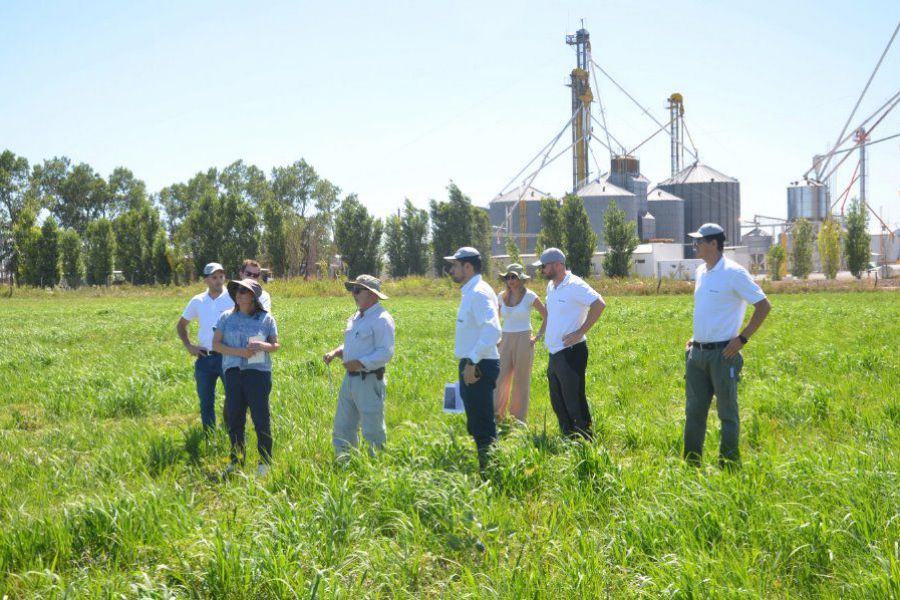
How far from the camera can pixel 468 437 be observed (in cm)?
737

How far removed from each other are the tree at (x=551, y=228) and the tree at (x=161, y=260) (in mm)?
34441

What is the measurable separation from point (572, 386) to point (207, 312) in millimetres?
3904

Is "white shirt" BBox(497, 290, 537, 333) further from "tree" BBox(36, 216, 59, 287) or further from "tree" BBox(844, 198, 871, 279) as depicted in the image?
"tree" BBox(36, 216, 59, 287)

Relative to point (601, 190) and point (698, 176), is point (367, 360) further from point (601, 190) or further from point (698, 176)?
point (698, 176)

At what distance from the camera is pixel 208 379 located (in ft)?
27.7

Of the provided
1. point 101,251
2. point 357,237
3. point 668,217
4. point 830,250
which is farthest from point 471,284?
point 668,217

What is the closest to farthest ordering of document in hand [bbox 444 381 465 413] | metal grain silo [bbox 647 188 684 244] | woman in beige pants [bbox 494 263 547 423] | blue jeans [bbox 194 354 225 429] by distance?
document in hand [bbox 444 381 465 413] → blue jeans [bbox 194 354 225 429] → woman in beige pants [bbox 494 263 547 423] → metal grain silo [bbox 647 188 684 244]

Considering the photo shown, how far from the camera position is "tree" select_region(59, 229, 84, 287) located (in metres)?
75.2

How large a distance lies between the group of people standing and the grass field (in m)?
0.31

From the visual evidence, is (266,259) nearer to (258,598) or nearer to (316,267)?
(316,267)

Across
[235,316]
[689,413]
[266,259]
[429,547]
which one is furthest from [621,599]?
[266,259]

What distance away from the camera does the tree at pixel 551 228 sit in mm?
67188

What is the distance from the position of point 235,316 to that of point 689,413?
158 inches

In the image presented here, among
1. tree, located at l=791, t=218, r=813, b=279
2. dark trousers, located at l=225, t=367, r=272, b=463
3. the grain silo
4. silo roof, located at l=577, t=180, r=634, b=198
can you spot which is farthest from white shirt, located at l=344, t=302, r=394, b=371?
the grain silo
